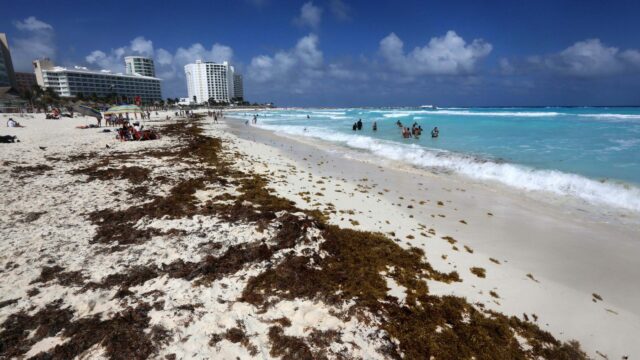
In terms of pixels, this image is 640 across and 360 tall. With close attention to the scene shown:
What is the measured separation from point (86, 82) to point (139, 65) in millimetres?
76167

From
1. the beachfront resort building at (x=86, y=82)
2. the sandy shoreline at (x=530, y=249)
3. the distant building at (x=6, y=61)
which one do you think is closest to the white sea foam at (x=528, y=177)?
the sandy shoreline at (x=530, y=249)

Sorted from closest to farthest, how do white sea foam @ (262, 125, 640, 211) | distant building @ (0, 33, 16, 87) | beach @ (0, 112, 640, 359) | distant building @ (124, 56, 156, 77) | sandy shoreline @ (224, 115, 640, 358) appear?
beach @ (0, 112, 640, 359) → sandy shoreline @ (224, 115, 640, 358) → white sea foam @ (262, 125, 640, 211) → distant building @ (0, 33, 16, 87) → distant building @ (124, 56, 156, 77)

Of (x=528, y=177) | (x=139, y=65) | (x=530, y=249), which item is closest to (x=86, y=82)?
(x=139, y=65)

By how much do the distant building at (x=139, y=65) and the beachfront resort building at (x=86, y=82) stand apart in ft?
194

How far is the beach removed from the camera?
348cm

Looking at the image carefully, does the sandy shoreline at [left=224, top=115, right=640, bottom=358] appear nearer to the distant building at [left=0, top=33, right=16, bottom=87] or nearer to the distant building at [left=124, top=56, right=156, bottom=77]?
the distant building at [left=0, top=33, right=16, bottom=87]

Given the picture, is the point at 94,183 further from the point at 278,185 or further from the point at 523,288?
the point at 523,288

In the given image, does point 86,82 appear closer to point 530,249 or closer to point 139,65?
point 139,65

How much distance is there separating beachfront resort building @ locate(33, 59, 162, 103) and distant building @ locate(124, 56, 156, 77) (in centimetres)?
5928

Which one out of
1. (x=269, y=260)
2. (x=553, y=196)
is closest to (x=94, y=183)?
(x=269, y=260)

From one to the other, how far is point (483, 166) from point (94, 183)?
14912mm

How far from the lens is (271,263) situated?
4938mm

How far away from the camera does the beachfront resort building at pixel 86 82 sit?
383 ft

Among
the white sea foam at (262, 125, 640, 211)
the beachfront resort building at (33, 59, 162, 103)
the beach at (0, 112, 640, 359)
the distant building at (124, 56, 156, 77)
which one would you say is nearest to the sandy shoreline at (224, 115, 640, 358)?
the beach at (0, 112, 640, 359)
